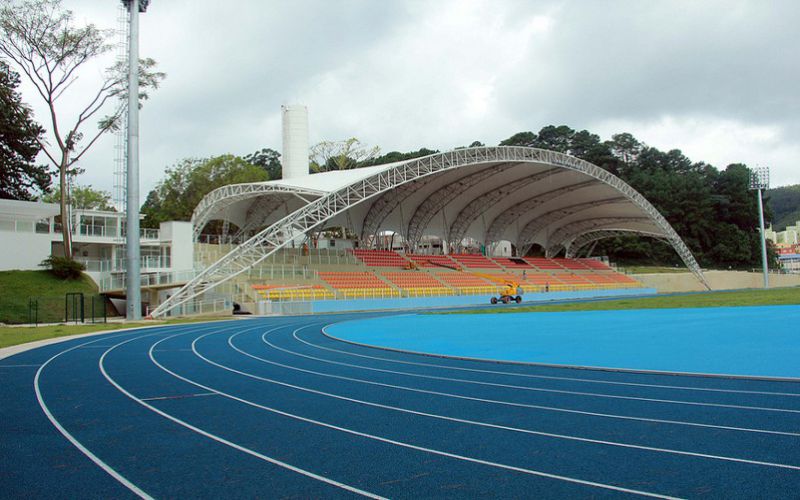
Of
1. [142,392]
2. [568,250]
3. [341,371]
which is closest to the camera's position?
[142,392]

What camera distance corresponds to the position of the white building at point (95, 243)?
1286 inches

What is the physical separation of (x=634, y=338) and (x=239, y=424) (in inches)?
416

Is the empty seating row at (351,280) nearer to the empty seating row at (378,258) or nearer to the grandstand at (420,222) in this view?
the grandstand at (420,222)

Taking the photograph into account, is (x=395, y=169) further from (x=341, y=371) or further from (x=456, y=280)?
(x=341, y=371)

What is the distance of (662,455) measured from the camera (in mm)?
5051

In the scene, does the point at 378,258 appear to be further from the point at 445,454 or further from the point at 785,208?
the point at 785,208

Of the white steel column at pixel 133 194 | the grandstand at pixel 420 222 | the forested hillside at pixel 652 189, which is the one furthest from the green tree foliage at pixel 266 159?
the white steel column at pixel 133 194

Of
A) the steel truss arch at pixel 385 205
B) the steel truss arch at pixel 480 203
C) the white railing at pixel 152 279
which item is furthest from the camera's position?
the steel truss arch at pixel 480 203

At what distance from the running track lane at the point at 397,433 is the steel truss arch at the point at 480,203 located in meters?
39.0

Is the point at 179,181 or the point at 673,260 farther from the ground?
the point at 179,181

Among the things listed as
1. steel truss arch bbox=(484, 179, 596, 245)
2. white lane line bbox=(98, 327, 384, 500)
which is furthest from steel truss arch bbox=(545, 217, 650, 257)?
white lane line bbox=(98, 327, 384, 500)

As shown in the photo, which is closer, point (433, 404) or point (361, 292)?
point (433, 404)

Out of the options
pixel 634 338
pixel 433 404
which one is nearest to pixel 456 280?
pixel 634 338

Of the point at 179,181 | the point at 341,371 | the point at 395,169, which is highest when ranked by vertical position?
the point at 179,181
